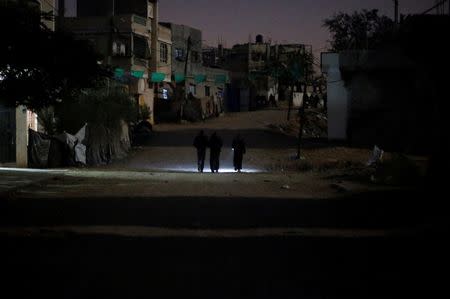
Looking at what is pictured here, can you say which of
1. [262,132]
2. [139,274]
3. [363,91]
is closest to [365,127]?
[363,91]

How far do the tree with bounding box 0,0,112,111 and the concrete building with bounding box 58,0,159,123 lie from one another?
31655 millimetres

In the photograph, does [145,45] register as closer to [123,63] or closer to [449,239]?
[123,63]

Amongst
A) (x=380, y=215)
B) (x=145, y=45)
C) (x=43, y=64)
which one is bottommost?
(x=380, y=215)

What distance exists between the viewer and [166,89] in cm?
6116

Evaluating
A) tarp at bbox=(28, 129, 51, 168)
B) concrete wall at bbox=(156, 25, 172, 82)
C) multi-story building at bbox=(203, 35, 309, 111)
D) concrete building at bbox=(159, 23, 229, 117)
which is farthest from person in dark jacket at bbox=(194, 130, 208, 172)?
multi-story building at bbox=(203, 35, 309, 111)

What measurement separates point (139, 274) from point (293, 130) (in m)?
43.1

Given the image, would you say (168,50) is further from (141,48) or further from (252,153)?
(252,153)

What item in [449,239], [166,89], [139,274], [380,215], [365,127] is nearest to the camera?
[139,274]

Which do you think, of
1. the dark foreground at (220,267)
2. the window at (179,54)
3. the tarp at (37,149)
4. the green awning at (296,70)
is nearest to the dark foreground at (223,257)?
the dark foreground at (220,267)

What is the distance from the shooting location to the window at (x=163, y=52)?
193ft

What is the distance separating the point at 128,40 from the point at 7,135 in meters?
27.1

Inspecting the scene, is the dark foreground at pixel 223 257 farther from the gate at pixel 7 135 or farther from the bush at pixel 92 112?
the bush at pixel 92 112

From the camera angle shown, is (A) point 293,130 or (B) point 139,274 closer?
(B) point 139,274

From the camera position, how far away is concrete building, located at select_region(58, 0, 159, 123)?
51.8 m
